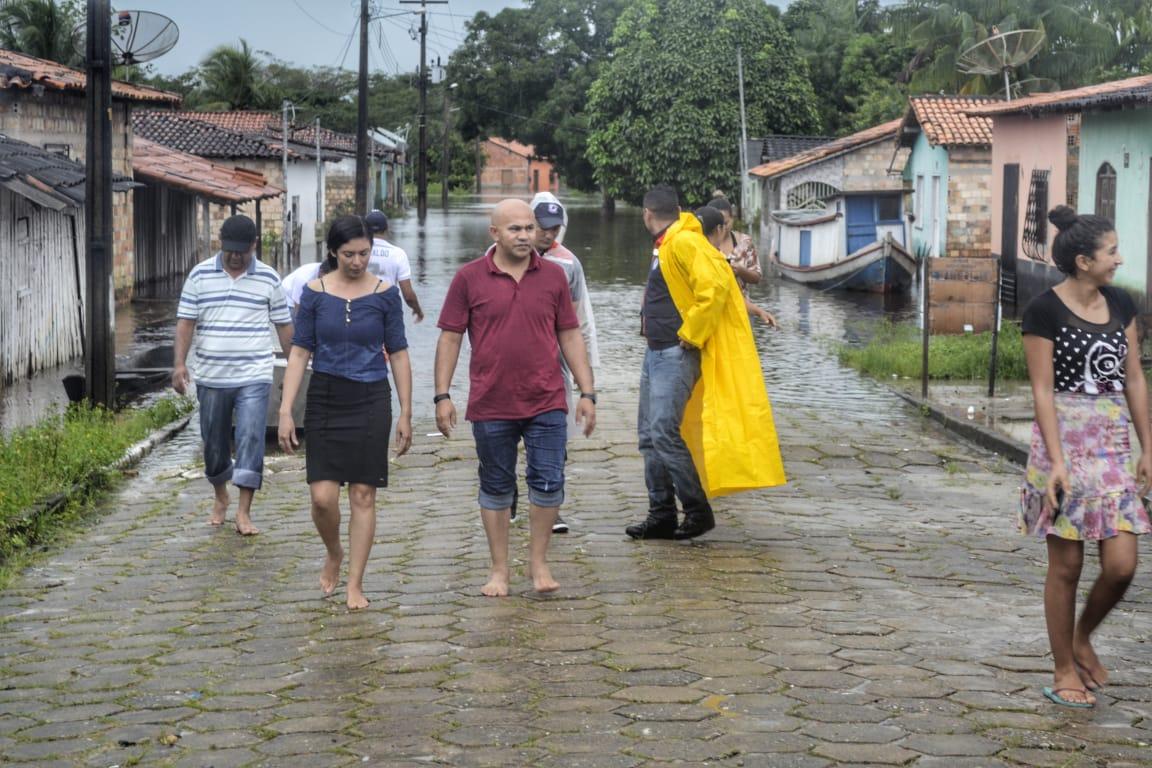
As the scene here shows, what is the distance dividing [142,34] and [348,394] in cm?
850

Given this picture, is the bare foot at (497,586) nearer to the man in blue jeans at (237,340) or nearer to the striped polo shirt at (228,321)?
the man in blue jeans at (237,340)

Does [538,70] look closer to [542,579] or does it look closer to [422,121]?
[422,121]

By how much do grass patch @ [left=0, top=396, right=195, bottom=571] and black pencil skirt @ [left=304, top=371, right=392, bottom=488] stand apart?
6.18ft

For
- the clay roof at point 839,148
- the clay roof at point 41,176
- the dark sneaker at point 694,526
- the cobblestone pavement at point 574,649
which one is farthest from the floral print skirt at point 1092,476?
the clay roof at point 839,148

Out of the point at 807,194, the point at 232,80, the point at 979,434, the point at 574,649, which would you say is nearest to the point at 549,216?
the point at 574,649

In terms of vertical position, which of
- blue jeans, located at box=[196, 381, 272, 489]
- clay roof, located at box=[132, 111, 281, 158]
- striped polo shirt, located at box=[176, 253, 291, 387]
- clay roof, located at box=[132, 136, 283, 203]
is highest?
clay roof, located at box=[132, 111, 281, 158]

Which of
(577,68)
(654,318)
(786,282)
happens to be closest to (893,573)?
(654,318)

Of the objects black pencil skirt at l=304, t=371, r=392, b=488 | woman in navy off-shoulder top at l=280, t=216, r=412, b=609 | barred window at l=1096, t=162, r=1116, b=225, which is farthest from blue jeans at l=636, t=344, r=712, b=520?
barred window at l=1096, t=162, r=1116, b=225

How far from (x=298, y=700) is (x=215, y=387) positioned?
3293 mm

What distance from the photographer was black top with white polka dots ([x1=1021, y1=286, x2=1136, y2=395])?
17.7 ft

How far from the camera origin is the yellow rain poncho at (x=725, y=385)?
8000 millimetres

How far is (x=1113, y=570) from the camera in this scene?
5.39 meters

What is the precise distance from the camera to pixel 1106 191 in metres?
19.6

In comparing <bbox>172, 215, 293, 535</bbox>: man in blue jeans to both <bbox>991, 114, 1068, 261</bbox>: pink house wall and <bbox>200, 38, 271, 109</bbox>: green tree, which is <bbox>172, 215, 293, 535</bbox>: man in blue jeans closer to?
<bbox>991, 114, 1068, 261</bbox>: pink house wall
